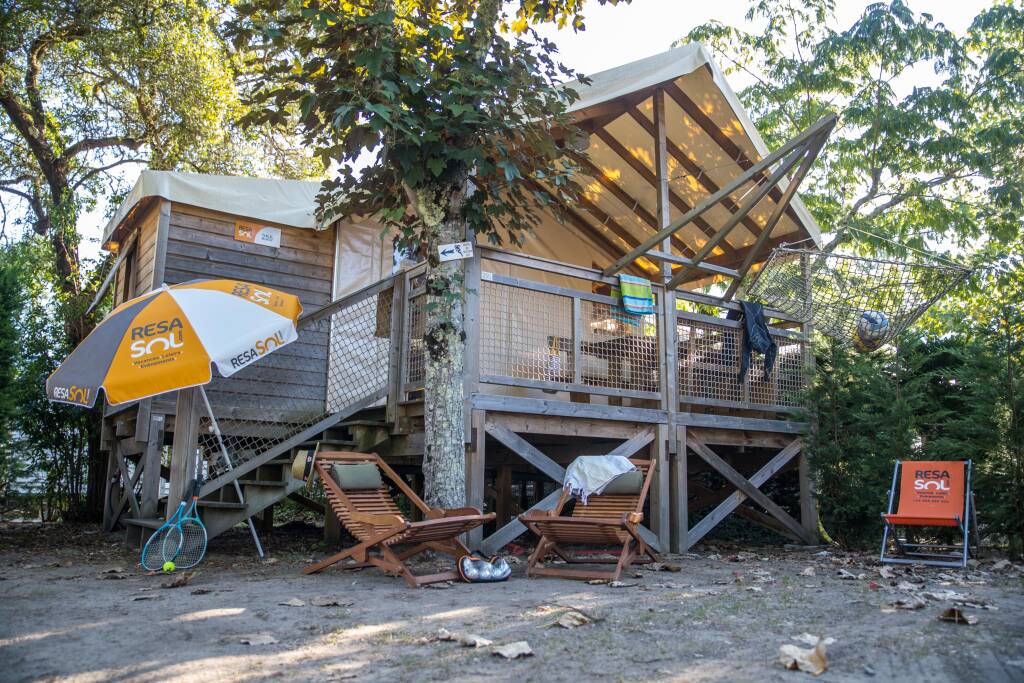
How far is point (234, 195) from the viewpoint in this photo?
828cm

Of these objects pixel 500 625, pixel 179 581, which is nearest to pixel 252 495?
pixel 179 581

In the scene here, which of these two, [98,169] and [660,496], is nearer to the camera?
[660,496]

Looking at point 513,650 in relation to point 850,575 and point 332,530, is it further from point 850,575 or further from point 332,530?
point 332,530

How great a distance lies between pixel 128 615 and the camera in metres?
3.98

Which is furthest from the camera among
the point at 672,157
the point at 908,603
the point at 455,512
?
the point at 672,157

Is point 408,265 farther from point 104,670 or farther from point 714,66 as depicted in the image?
point 104,670

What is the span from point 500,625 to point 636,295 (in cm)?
437

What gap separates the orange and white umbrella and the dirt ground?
1.34 meters

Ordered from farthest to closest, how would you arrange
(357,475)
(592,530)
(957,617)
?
(357,475) → (592,530) → (957,617)

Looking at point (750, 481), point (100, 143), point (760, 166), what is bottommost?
point (750, 481)

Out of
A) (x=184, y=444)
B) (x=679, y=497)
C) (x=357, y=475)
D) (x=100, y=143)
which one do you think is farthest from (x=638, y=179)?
(x=100, y=143)

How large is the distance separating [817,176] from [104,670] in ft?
51.9

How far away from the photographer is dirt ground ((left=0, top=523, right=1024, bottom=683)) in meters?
2.99

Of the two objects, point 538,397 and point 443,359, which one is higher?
point 443,359
